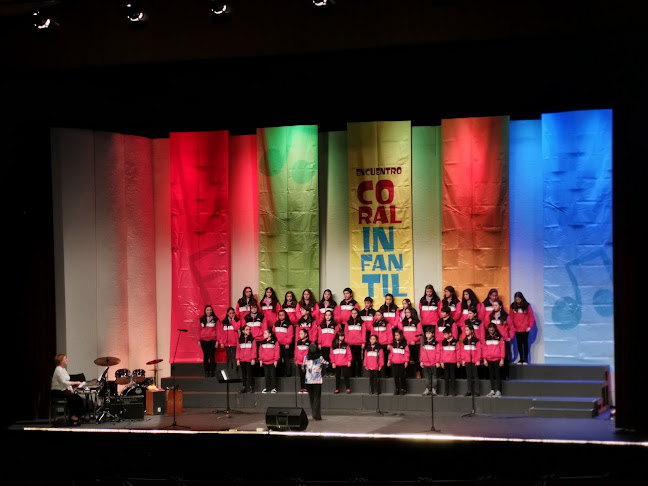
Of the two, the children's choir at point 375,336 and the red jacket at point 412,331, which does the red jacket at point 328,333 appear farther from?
the red jacket at point 412,331

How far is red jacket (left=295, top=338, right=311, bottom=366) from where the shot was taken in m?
15.8

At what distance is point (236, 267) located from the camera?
17953 mm

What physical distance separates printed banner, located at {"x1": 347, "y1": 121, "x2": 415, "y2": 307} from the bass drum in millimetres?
4265

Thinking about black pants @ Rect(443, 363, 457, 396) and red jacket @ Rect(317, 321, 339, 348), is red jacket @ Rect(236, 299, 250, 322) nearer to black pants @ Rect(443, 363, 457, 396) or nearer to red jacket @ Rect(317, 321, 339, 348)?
red jacket @ Rect(317, 321, 339, 348)

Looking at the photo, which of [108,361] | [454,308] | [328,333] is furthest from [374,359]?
[108,361]

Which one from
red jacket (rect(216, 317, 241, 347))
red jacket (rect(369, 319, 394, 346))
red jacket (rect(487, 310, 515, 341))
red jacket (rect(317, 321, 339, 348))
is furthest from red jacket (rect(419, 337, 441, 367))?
red jacket (rect(216, 317, 241, 347))

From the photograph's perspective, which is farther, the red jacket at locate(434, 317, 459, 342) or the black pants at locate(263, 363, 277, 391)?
the black pants at locate(263, 363, 277, 391)

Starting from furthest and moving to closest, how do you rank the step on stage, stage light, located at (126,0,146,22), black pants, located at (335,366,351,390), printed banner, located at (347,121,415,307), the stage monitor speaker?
printed banner, located at (347,121,415,307) → black pants, located at (335,366,351,390) → the stage monitor speaker → stage light, located at (126,0,146,22) → the step on stage

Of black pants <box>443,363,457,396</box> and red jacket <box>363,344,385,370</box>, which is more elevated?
red jacket <box>363,344,385,370</box>

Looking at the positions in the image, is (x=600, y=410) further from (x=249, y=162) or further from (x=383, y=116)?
(x=249, y=162)

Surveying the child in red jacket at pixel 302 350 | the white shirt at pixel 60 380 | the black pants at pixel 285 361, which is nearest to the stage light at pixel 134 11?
the white shirt at pixel 60 380

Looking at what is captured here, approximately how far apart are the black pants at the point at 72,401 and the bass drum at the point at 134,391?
77 centimetres

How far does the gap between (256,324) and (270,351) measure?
28.8 inches

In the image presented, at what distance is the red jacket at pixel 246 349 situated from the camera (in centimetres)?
1619
